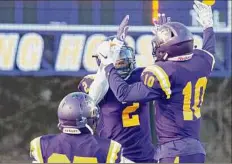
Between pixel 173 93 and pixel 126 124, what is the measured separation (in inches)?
30.2

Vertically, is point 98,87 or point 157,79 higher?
point 157,79

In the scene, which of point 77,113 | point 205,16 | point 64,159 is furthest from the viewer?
point 205,16

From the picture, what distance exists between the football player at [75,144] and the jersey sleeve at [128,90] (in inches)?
27.3

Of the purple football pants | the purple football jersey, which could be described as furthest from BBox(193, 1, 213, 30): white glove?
the purple football pants

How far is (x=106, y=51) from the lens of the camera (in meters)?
6.08

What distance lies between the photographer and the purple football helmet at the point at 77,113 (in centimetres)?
516

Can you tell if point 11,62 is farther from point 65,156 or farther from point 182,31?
point 65,156

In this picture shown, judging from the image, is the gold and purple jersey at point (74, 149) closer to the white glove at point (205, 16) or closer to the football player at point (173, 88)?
the football player at point (173, 88)

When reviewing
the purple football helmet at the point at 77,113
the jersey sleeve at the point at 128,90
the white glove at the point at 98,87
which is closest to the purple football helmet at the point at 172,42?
the jersey sleeve at the point at 128,90

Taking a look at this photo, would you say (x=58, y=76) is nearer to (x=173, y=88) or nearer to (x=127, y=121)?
(x=127, y=121)

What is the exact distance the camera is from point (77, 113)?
17.0 ft

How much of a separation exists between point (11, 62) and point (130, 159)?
3.47m

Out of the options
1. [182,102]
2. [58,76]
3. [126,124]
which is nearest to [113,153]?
[182,102]

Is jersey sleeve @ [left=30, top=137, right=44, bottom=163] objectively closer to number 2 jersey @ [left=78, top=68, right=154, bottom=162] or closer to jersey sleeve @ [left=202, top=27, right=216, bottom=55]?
number 2 jersey @ [left=78, top=68, right=154, bottom=162]
